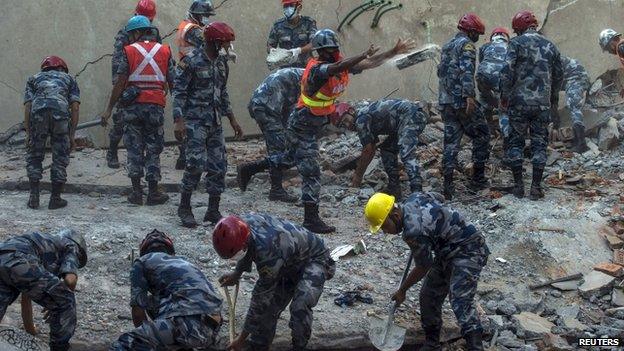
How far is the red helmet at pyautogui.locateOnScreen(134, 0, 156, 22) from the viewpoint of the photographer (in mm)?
10547

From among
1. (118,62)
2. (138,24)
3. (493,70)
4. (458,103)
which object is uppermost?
(138,24)

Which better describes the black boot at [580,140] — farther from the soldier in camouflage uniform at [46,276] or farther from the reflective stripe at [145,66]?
the soldier in camouflage uniform at [46,276]

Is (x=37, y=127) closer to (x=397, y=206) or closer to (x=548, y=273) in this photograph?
(x=397, y=206)

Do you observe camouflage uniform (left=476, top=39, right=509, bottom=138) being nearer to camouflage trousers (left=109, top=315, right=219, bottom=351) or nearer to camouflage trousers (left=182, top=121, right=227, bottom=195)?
camouflage trousers (left=182, top=121, right=227, bottom=195)

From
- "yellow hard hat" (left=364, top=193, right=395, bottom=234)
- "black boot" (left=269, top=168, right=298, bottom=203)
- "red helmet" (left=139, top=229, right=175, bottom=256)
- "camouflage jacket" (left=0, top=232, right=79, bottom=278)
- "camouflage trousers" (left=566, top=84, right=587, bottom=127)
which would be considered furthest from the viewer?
"camouflage trousers" (left=566, top=84, right=587, bottom=127)

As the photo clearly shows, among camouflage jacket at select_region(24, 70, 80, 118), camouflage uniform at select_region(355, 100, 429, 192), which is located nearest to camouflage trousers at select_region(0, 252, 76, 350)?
camouflage jacket at select_region(24, 70, 80, 118)

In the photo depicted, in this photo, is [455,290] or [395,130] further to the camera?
[395,130]

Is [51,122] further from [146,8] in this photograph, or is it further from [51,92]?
[146,8]

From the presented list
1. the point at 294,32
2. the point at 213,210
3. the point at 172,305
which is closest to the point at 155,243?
the point at 172,305

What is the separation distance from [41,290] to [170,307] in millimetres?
854

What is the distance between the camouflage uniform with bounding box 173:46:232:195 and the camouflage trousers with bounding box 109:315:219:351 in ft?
9.11

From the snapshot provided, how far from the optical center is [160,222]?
879 cm

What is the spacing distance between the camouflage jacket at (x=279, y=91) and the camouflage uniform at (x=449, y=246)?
3203 mm

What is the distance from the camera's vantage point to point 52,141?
30.3 ft
